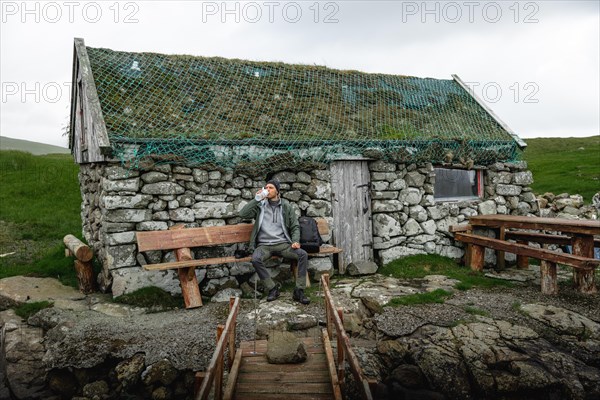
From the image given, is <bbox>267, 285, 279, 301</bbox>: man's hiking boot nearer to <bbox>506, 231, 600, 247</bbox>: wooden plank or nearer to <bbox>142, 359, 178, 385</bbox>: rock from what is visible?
<bbox>142, 359, 178, 385</bbox>: rock

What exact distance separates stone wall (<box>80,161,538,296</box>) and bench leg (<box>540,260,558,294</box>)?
2555 mm

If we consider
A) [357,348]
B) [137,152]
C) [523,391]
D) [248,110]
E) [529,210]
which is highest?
[248,110]

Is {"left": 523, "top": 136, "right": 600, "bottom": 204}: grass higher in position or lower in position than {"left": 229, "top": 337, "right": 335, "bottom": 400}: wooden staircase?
higher

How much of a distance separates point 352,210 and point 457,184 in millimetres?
2932

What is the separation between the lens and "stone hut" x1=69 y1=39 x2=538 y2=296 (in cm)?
764

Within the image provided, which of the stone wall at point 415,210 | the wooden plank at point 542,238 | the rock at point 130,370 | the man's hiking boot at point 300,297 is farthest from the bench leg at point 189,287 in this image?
the wooden plank at point 542,238

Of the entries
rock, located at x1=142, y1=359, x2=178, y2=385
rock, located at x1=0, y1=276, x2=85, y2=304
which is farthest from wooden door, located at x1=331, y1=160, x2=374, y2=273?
rock, located at x1=0, y1=276, x2=85, y2=304

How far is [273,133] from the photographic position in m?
8.84

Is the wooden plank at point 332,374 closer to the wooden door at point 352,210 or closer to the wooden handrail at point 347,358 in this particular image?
the wooden handrail at point 347,358

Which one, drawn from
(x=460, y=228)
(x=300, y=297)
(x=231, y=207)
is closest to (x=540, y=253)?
(x=460, y=228)

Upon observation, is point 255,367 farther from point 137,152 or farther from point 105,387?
point 137,152

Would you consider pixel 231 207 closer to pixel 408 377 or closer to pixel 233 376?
pixel 233 376

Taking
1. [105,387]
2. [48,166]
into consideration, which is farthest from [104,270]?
[48,166]

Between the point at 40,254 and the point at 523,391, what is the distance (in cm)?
1027
